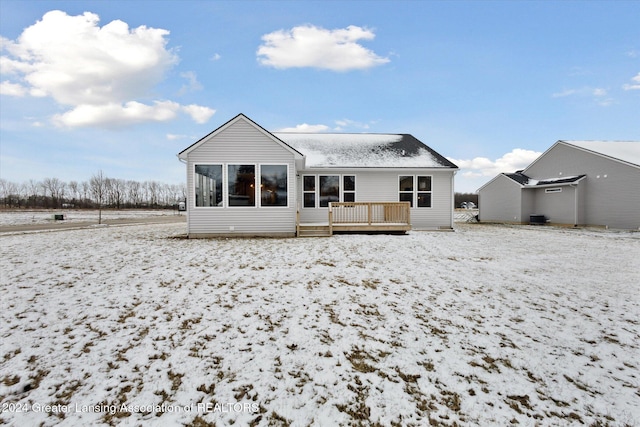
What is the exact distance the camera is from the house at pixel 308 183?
11.6 meters

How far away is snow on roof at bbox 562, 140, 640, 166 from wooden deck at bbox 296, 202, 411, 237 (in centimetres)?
1487

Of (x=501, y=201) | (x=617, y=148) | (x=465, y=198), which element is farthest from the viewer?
(x=465, y=198)

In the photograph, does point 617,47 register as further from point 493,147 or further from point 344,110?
point 344,110

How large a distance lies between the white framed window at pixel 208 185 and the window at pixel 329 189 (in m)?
5.07

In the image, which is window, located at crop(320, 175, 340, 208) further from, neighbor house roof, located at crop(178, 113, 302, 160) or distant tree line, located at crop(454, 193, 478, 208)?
distant tree line, located at crop(454, 193, 478, 208)

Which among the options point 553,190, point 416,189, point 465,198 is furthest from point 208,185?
point 465,198

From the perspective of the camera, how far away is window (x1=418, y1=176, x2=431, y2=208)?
15.0 meters

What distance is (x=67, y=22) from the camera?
1157 cm

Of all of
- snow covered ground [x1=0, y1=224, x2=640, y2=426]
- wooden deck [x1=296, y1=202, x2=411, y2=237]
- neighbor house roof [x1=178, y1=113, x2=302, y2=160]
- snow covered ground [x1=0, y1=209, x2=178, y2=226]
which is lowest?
snow covered ground [x1=0, y1=224, x2=640, y2=426]

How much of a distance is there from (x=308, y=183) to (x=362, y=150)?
3.99 m

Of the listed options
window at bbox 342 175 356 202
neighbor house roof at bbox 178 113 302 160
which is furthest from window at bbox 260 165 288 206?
window at bbox 342 175 356 202

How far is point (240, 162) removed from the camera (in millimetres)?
11672

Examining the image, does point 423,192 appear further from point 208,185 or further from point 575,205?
point 575,205

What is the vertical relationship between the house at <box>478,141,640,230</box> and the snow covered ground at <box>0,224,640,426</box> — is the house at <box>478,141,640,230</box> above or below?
above
